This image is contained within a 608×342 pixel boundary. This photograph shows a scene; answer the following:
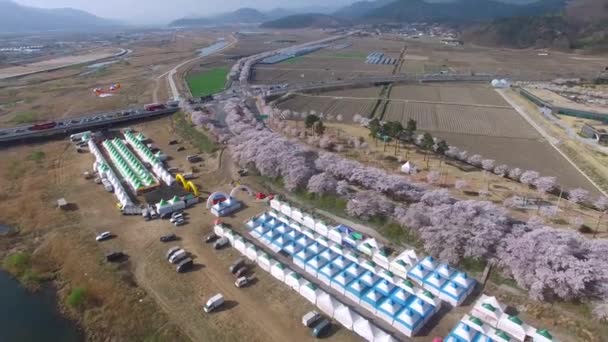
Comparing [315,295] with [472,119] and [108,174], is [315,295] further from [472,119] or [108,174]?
[472,119]

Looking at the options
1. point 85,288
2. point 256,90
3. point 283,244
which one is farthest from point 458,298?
point 256,90

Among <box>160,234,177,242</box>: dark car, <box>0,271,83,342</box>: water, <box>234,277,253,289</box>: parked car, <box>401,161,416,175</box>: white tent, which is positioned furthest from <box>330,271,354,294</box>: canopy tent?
<box>401,161,416,175</box>: white tent

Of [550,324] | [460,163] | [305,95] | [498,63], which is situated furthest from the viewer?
[498,63]

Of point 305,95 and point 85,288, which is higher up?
point 305,95

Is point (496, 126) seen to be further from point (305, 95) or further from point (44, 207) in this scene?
point (44, 207)

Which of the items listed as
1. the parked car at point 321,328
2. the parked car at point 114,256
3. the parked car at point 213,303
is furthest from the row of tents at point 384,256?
the parked car at point 114,256

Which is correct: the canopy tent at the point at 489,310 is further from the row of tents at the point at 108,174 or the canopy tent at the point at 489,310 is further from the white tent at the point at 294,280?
the row of tents at the point at 108,174
